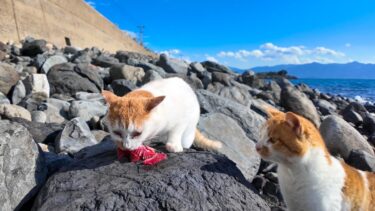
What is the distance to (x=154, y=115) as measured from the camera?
3568 mm

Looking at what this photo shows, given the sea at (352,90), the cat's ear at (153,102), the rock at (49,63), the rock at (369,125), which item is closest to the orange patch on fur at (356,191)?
the cat's ear at (153,102)

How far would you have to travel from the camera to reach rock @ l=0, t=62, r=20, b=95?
8250mm

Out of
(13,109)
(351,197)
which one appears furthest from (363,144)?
(13,109)

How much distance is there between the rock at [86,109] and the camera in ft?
24.0

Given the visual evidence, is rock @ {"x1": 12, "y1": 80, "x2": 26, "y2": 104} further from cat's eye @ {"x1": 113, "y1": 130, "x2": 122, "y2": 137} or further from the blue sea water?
the blue sea water

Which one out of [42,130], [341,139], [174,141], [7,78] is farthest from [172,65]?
[174,141]

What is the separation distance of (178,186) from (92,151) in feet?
4.86

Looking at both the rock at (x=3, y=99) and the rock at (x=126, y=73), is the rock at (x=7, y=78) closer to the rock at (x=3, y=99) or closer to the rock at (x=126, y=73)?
the rock at (x=3, y=99)

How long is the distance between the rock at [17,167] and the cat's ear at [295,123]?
235 centimetres

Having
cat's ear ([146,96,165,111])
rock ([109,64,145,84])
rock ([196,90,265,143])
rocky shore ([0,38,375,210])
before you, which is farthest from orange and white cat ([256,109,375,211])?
rock ([109,64,145,84])

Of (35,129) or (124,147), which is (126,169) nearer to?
(124,147)

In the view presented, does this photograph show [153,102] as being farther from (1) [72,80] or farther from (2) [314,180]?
(1) [72,80]

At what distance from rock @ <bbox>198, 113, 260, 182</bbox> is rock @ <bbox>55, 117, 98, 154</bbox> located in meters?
1.76

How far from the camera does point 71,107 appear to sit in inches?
295
